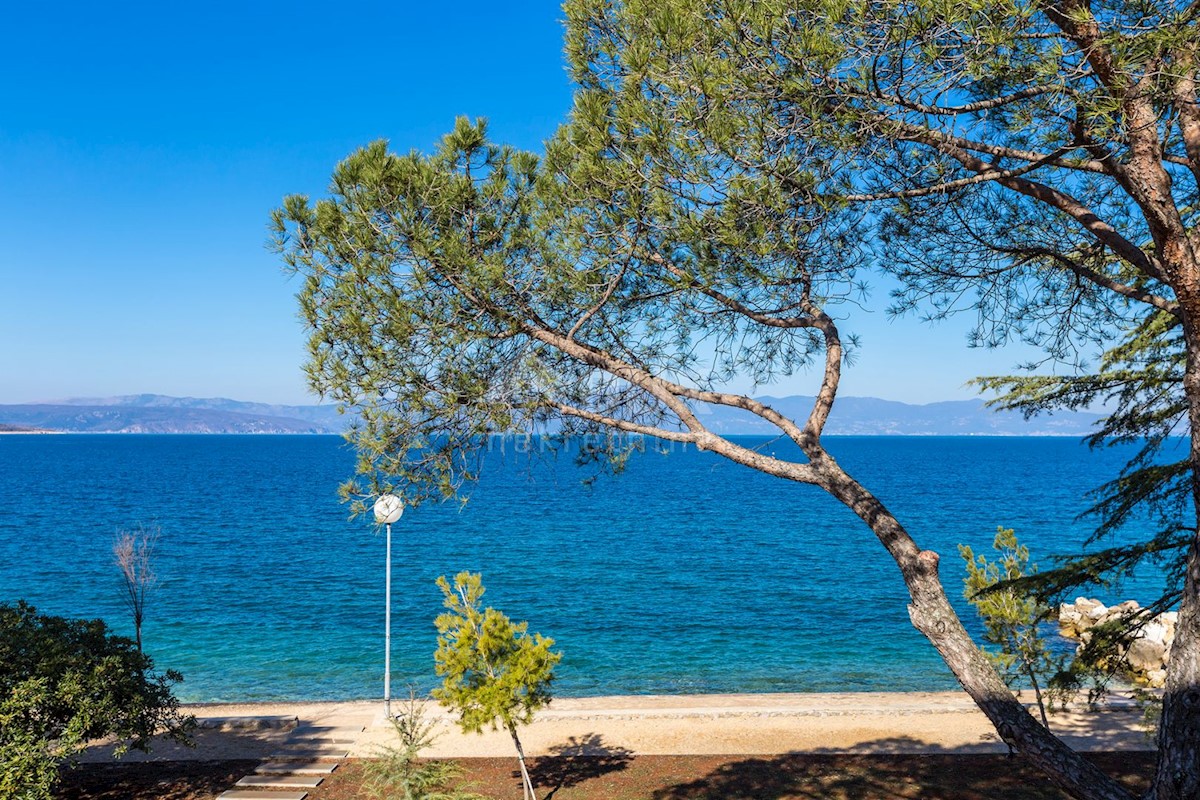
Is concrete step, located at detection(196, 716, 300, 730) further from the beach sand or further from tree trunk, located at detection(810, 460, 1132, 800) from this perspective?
tree trunk, located at detection(810, 460, 1132, 800)

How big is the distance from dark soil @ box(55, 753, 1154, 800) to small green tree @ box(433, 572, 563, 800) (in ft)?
5.96

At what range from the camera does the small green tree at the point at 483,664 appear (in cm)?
907

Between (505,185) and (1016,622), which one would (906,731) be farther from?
(505,185)

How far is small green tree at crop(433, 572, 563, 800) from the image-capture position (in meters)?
9.07

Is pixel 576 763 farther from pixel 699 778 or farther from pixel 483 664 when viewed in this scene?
pixel 483 664

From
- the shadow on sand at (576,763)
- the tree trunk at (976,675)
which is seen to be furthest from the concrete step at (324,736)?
the tree trunk at (976,675)

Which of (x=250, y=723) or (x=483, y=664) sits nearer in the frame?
(x=483, y=664)

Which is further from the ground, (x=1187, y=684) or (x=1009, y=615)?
(x=1187, y=684)

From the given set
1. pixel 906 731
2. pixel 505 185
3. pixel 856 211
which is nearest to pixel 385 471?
pixel 505 185

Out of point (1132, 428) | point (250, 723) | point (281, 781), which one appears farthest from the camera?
point (250, 723)

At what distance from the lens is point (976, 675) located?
521 cm

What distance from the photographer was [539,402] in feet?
23.1

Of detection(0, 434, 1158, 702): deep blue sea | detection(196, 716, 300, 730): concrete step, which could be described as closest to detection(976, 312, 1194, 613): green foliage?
detection(0, 434, 1158, 702): deep blue sea

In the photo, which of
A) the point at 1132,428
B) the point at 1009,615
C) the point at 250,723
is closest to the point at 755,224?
the point at 1132,428
